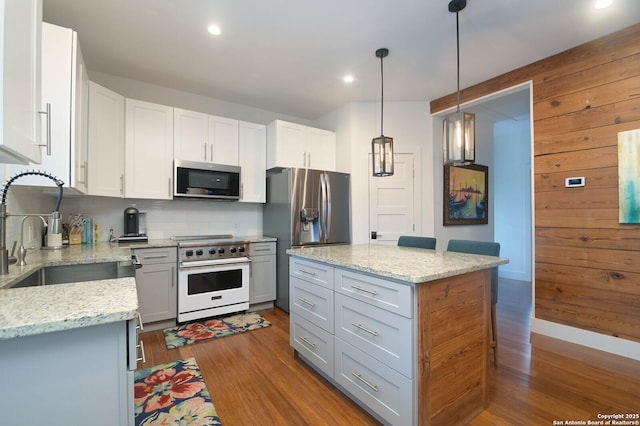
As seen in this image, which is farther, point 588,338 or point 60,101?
point 588,338

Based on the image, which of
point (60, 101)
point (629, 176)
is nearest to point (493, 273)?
point (629, 176)

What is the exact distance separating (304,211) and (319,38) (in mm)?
1818

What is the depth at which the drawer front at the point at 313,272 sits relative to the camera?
76.8 inches

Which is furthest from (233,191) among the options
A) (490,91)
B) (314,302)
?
(490,91)

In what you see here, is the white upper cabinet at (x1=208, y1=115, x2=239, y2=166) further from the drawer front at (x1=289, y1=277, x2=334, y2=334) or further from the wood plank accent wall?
the wood plank accent wall

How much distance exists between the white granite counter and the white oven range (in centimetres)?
193

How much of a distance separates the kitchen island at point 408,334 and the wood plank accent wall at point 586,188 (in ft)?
5.06

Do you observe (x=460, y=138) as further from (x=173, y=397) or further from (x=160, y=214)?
(x=160, y=214)

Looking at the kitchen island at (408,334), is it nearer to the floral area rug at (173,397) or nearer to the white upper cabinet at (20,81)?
the floral area rug at (173,397)

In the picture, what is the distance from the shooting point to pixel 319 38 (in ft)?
8.19

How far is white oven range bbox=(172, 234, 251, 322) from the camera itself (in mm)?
2971

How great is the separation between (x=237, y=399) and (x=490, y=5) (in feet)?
10.9

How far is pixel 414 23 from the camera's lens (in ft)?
7.51

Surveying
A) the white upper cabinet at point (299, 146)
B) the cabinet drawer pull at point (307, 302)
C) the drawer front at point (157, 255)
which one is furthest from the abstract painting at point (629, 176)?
the drawer front at point (157, 255)
